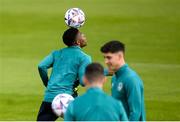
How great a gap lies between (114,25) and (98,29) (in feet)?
2.59

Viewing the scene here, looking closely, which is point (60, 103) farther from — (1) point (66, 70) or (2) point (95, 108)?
(2) point (95, 108)

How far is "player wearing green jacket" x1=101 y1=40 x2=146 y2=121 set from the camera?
403 inches

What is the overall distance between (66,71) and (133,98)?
2253mm

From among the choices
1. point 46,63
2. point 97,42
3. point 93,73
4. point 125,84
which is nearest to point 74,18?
point 46,63

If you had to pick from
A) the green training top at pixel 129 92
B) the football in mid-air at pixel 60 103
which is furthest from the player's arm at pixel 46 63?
the green training top at pixel 129 92

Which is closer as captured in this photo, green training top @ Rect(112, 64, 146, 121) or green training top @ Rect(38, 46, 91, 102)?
green training top @ Rect(112, 64, 146, 121)

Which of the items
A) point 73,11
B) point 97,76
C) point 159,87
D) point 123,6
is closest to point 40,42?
point 123,6

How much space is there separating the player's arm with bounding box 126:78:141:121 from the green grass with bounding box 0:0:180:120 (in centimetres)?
676

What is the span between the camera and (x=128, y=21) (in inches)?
1432

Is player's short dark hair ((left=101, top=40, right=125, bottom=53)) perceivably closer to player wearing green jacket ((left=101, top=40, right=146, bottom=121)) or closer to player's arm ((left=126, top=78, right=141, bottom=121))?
player wearing green jacket ((left=101, top=40, right=146, bottom=121))

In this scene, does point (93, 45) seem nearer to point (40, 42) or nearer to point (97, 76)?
point (40, 42)

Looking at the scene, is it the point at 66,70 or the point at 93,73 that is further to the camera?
the point at 66,70

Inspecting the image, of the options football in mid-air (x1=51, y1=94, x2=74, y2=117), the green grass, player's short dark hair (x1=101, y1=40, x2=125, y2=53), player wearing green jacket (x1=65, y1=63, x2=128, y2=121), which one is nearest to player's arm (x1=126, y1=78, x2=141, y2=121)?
player's short dark hair (x1=101, y1=40, x2=125, y2=53)

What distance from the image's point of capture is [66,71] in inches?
484
